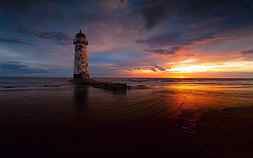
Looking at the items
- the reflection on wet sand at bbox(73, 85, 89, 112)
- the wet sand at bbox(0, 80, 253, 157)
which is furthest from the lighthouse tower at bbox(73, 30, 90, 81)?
the wet sand at bbox(0, 80, 253, 157)

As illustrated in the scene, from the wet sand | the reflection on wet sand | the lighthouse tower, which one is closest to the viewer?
the wet sand

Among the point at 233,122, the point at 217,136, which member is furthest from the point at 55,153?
the point at 233,122

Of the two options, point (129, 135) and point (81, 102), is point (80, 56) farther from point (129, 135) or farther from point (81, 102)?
point (129, 135)

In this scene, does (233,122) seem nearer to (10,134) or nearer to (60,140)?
(60,140)

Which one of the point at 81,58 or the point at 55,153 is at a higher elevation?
the point at 81,58

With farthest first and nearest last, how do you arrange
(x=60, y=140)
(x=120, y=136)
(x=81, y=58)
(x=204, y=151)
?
(x=81, y=58) → (x=120, y=136) → (x=60, y=140) → (x=204, y=151)

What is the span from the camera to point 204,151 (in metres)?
4.73

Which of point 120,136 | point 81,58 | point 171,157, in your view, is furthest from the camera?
point 81,58

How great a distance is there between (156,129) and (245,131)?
166 inches

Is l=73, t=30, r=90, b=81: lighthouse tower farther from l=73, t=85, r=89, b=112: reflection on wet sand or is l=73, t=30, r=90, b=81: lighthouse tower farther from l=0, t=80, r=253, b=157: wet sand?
l=0, t=80, r=253, b=157: wet sand

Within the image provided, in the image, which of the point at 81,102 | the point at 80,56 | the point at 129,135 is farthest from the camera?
the point at 80,56

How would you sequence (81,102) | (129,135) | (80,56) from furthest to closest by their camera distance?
(80,56) → (81,102) → (129,135)

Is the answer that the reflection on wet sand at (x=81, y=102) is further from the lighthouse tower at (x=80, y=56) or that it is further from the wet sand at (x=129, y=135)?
the lighthouse tower at (x=80, y=56)

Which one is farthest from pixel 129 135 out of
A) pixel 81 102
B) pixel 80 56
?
pixel 80 56
